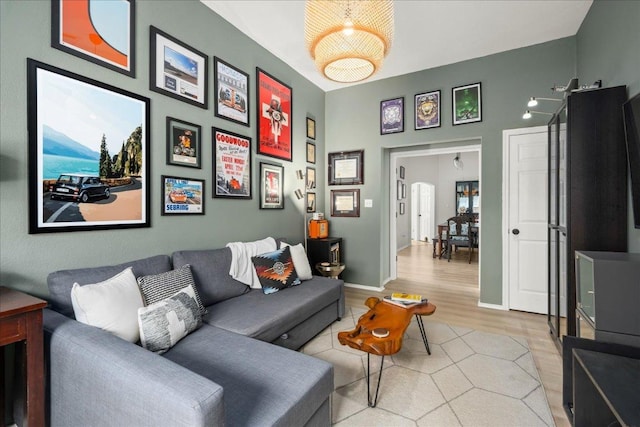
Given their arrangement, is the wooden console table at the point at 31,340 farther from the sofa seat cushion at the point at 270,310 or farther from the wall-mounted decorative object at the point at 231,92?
the wall-mounted decorative object at the point at 231,92

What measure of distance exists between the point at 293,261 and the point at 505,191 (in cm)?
267

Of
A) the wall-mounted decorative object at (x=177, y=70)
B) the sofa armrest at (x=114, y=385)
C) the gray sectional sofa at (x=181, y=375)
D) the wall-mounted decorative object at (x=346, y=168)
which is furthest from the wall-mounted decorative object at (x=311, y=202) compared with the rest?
the sofa armrest at (x=114, y=385)

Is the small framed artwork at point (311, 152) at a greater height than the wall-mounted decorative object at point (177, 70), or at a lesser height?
lesser

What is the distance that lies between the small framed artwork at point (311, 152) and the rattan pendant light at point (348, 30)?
2248 mm

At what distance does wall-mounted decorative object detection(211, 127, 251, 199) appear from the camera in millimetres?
2797

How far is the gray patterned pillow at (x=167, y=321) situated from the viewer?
1531mm

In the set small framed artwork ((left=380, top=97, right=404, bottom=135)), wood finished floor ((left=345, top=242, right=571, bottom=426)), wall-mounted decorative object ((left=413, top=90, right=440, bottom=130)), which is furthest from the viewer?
small framed artwork ((left=380, top=97, right=404, bottom=135))

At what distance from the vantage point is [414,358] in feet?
7.69

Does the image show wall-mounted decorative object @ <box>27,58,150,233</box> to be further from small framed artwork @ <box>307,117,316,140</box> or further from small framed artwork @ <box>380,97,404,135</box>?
small framed artwork @ <box>380,97,404,135</box>

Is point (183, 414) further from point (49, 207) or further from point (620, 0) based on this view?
point (620, 0)

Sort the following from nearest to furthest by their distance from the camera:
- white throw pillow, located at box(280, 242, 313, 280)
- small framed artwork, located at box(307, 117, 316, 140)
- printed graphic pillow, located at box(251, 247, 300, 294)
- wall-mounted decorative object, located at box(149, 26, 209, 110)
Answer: wall-mounted decorative object, located at box(149, 26, 209, 110) → printed graphic pillow, located at box(251, 247, 300, 294) → white throw pillow, located at box(280, 242, 313, 280) → small framed artwork, located at box(307, 117, 316, 140)

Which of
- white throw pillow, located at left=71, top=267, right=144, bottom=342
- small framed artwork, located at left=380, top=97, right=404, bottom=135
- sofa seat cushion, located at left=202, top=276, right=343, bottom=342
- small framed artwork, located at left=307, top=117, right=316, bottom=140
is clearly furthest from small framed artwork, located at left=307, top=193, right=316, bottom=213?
white throw pillow, located at left=71, top=267, right=144, bottom=342

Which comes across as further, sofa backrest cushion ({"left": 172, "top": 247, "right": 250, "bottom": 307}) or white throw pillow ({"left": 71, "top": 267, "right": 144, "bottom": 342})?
sofa backrest cushion ({"left": 172, "top": 247, "right": 250, "bottom": 307})

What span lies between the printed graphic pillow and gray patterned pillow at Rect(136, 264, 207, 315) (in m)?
0.64
